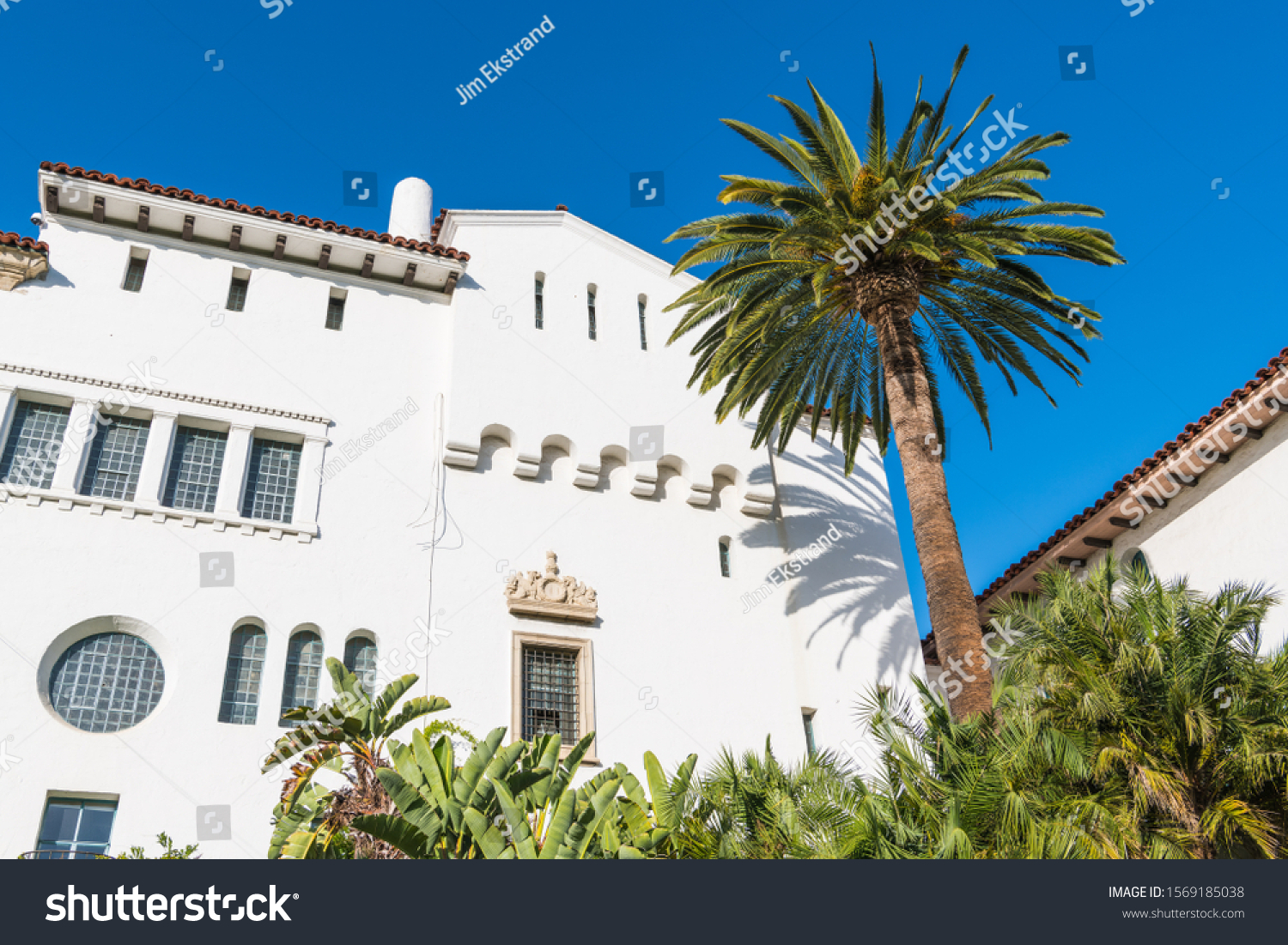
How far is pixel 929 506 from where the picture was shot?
55.1ft

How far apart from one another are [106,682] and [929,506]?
1285 cm

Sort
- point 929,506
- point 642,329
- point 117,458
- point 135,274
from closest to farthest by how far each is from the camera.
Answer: point 929,506, point 117,458, point 135,274, point 642,329

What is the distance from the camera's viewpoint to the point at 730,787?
12.7 meters

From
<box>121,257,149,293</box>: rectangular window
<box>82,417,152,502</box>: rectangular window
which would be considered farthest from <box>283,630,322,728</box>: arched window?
<box>121,257,149,293</box>: rectangular window

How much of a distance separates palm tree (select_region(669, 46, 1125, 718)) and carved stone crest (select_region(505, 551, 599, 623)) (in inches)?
167

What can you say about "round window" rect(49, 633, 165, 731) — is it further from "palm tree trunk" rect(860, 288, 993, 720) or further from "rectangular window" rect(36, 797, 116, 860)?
"palm tree trunk" rect(860, 288, 993, 720)

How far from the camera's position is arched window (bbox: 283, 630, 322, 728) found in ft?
53.3

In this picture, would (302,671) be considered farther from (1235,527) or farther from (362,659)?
(1235,527)

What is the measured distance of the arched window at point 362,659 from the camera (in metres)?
16.8

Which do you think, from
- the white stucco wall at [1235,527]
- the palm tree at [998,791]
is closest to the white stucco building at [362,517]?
the white stucco wall at [1235,527]

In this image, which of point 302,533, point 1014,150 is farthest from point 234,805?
point 1014,150

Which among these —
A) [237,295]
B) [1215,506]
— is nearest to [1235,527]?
[1215,506]

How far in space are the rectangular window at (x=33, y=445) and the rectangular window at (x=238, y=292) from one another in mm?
3545
